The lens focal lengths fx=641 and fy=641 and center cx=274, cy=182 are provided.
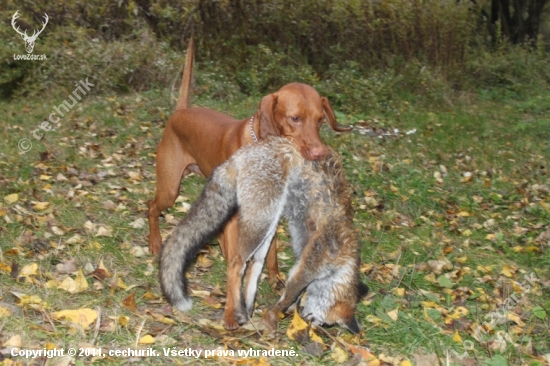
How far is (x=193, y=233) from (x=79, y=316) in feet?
2.66

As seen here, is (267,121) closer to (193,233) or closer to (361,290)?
(193,233)

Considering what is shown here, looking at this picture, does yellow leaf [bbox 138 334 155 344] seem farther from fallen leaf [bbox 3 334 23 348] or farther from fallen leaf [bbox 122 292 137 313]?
fallen leaf [bbox 3 334 23 348]

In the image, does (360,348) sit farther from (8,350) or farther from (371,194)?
(371,194)

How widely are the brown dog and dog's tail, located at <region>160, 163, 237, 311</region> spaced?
271mm

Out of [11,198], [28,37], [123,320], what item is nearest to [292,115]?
[123,320]

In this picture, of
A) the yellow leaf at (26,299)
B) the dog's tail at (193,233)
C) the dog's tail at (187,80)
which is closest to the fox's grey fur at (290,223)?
the dog's tail at (193,233)

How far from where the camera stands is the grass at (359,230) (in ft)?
12.9

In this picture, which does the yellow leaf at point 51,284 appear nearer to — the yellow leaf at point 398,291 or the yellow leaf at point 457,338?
the yellow leaf at point 398,291

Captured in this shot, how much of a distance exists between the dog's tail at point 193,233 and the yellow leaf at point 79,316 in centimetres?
44

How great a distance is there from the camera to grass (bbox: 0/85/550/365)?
3.93 metres

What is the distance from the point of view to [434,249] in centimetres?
562

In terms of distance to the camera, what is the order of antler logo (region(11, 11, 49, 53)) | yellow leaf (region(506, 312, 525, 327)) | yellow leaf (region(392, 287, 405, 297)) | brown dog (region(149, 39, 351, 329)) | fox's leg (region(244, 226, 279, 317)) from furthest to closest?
antler logo (region(11, 11, 49, 53)) → yellow leaf (region(392, 287, 405, 297)) → yellow leaf (region(506, 312, 525, 327)) → brown dog (region(149, 39, 351, 329)) → fox's leg (region(244, 226, 279, 317))

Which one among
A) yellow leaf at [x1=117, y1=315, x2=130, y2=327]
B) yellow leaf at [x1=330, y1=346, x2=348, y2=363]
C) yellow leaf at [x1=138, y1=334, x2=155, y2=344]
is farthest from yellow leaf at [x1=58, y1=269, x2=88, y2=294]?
yellow leaf at [x1=330, y1=346, x2=348, y2=363]

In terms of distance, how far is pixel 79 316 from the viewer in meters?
3.72
